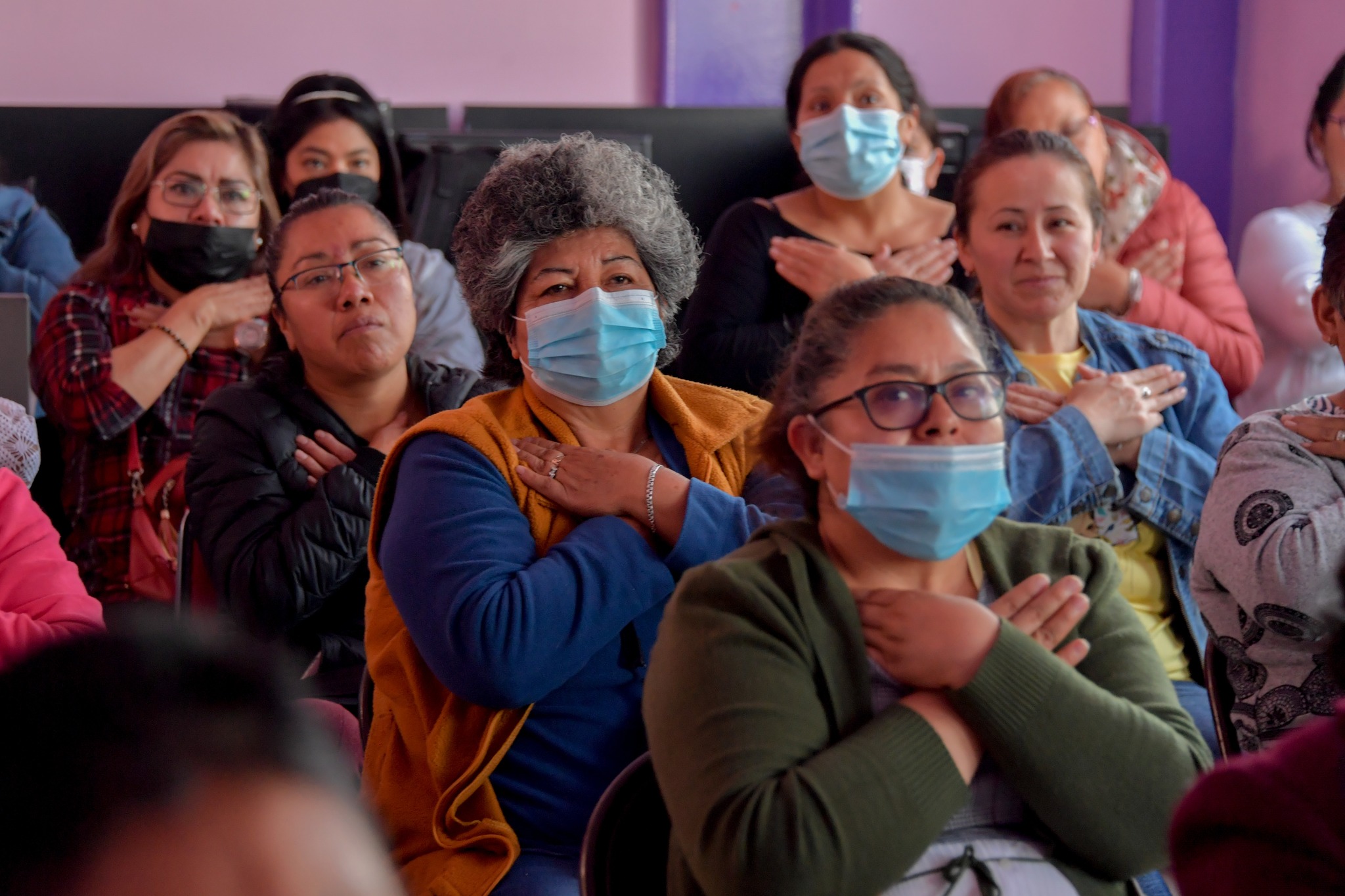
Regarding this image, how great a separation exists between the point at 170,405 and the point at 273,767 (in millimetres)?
2822

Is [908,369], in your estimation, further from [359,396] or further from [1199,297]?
[1199,297]

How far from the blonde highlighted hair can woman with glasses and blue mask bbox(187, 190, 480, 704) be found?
0.74m

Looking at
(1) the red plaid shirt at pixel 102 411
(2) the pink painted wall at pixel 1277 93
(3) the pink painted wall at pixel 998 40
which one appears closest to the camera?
(1) the red plaid shirt at pixel 102 411

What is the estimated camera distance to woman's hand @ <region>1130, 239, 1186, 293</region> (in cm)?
374

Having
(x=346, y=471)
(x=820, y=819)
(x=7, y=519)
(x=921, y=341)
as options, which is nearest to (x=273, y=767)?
(x=820, y=819)

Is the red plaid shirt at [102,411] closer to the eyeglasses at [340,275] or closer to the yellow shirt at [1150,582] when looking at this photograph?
the eyeglasses at [340,275]

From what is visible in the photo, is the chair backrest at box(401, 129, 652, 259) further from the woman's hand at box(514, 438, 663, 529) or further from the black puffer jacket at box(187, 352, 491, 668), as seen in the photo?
the woman's hand at box(514, 438, 663, 529)

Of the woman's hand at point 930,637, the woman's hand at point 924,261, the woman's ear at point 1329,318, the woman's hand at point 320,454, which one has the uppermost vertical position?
the woman's hand at point 924,261

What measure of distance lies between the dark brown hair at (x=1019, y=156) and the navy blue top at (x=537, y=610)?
1204 millimetres

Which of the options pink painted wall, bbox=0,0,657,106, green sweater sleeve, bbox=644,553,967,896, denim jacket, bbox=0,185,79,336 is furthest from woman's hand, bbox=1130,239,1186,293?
denim jacket, bbox=0,185,79,336

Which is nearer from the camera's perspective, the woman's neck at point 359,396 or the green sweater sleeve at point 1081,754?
the green sweater sleeve at point 1081,754

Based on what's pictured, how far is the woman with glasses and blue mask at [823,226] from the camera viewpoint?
10.3 feet

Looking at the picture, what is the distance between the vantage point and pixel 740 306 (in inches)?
126

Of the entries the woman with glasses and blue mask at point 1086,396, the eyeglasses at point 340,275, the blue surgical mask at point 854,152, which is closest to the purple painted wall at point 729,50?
the blue surgical mask at point 854,152
